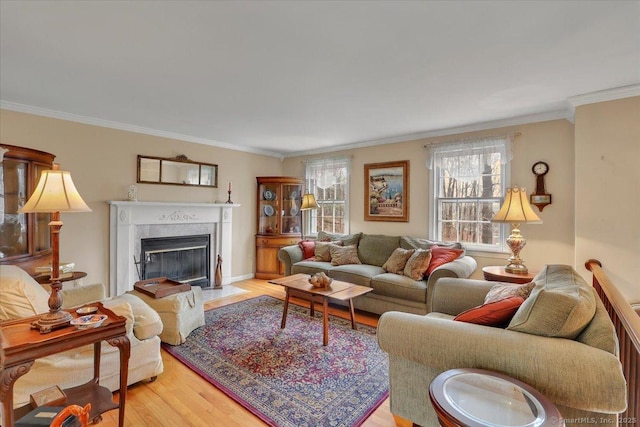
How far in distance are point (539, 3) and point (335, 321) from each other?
320 cm

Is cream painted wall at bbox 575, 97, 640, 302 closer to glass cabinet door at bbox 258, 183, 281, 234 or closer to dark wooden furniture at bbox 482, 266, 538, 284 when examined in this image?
dark wooden furniture at bbox 482, 266, 538, 284

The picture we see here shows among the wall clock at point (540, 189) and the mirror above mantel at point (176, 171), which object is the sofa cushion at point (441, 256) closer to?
the wall clock at point (540, 189)

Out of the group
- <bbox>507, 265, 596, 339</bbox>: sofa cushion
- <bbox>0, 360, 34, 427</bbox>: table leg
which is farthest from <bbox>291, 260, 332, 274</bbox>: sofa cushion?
<bbox>0, 360, 34, 427</bbox>: table leg

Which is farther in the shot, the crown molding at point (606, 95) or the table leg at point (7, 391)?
the crown molding at point (606, 95)

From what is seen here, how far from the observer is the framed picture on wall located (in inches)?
181

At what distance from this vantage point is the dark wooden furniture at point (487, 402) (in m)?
1.06

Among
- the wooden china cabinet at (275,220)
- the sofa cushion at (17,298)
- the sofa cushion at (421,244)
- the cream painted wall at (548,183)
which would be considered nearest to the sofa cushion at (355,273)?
the sofa cushion at (421,244)

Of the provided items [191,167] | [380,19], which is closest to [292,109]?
[380,19]

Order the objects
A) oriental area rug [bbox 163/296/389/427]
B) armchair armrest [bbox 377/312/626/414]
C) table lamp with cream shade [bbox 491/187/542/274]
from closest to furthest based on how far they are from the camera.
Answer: armchair armrest [bbox 377/312/626/414] → oriental area rug [bbox 163/296/389/427] → table lamp with cream shade [bbox 491/187/542/274]

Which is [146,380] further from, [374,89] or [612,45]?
[612,45]

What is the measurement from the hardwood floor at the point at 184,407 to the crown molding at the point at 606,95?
131 inches

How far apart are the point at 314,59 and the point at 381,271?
2783 millimetres

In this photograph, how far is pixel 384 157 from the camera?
4.84 meters

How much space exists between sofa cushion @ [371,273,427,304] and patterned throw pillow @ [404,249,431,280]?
0.07 metres
